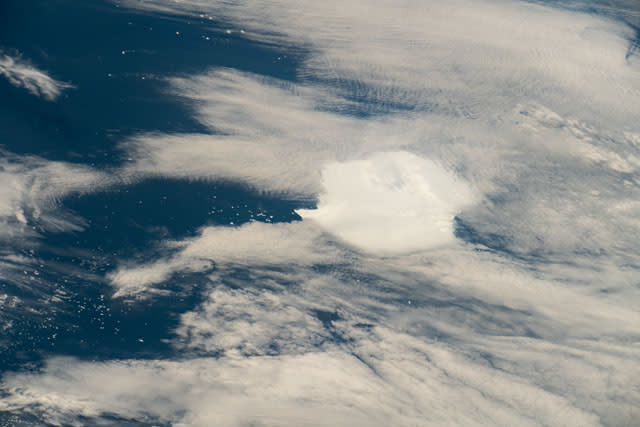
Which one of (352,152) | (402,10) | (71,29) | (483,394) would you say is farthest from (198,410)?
(402,10)

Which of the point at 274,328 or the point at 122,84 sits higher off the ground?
the point at 122,84

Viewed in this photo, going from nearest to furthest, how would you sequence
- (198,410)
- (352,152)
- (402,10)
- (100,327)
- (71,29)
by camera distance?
(198,410), (100,327), (352,152), (71,29), (402,10)

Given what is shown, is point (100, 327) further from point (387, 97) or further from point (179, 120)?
point (387, 97)

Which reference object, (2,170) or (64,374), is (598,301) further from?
(2,170)

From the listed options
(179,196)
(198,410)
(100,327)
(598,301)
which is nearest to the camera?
(198,410)

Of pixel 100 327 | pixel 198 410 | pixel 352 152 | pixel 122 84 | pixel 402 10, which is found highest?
pixel 402 10

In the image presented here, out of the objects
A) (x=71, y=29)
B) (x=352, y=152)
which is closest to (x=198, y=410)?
(x=352, y=152)

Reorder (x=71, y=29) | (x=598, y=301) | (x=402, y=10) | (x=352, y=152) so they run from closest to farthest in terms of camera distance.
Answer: (x=598, y=301) → (x=352, y=152) → (x=71, y=29) → (x=402, y=10)

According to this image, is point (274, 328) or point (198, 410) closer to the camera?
point (198, 410)

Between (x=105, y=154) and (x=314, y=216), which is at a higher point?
(x=105, y=154)
